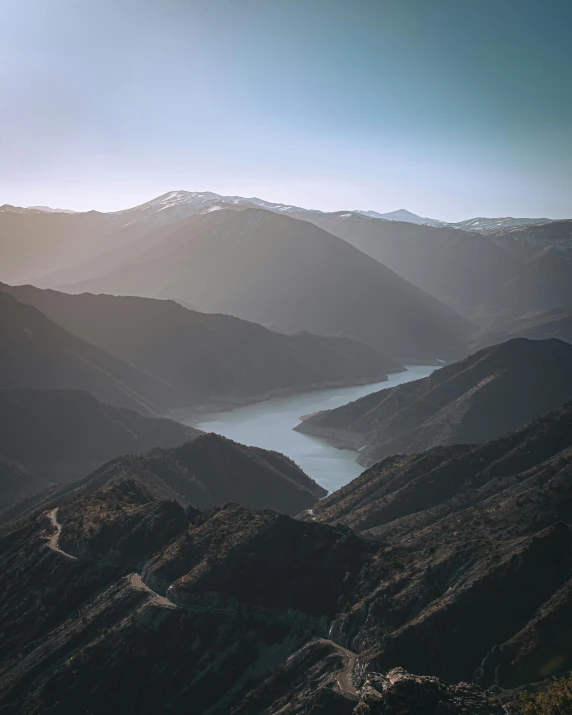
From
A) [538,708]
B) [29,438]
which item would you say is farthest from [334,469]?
[538,708]

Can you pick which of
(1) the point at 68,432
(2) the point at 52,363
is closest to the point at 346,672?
(1) the point at 68,432

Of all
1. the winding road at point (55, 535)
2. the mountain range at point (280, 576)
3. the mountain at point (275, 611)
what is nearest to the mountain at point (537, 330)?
the mountain range at point (280, 576)

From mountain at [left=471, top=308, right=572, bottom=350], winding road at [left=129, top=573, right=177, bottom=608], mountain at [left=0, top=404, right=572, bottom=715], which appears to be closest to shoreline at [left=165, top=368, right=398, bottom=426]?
mountain at [left=471, top=308, right=572, bottom=350]

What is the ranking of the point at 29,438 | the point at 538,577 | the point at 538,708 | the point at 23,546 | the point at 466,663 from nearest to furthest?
the point at 538,708, the point at 466,663, the point at 538,577, the point at 23,546, the point at 29,438

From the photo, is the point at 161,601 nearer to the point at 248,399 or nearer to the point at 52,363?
the point at 52,363

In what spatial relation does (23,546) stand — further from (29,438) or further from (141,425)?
(141,425)
